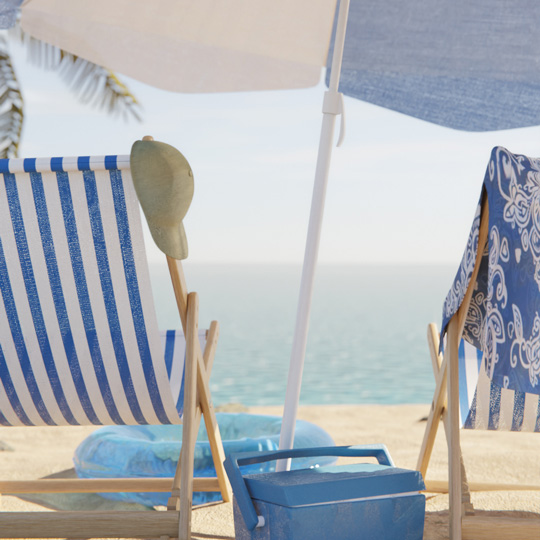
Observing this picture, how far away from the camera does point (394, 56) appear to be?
3.12 metres

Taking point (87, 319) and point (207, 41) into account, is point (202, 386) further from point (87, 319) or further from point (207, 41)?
point (207, 41)

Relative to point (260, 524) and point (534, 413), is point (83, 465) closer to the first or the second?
point (260, 524)

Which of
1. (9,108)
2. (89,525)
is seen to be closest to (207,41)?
(89,525)

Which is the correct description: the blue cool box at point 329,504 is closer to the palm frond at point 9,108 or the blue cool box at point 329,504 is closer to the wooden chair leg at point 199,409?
the wooden chair leg at point 199,409

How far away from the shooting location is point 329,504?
1604 millimetres

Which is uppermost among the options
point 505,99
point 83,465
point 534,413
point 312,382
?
point 505,99

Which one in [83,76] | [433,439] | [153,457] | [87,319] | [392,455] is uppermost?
[83,76]

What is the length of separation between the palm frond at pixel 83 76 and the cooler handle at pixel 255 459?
7515mm

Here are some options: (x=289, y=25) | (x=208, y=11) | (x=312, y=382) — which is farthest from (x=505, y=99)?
(x=312, y=382)

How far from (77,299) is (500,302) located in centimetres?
120

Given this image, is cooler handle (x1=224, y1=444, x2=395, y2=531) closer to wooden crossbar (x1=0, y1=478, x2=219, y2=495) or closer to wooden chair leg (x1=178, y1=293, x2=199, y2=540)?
wooden chair leg (x1=178, y1=293, x2=199, y2=540)

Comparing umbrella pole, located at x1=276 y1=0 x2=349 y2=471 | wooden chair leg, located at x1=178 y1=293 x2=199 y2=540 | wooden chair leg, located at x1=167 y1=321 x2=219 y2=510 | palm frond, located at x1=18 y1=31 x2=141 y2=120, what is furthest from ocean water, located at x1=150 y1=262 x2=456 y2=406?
wooden chair leg, located at x1=178 y1=293 x2=199 y2=540

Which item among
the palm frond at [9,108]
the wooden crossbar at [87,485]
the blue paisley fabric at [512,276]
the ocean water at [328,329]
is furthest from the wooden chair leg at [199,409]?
the ocean water at [328,329]

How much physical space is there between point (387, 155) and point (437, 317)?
9.94 meters
